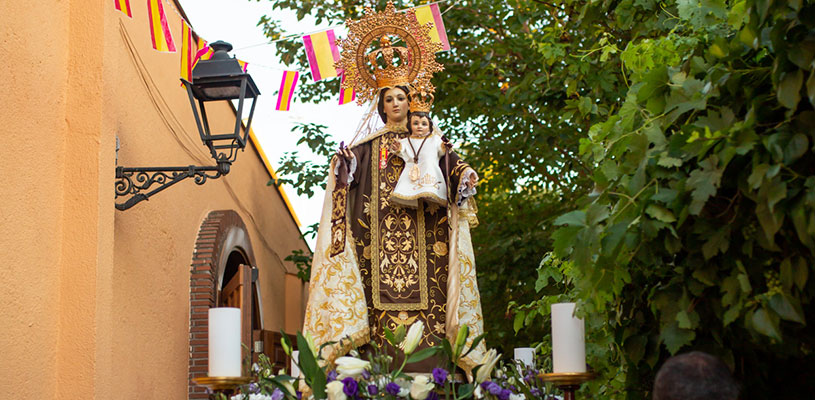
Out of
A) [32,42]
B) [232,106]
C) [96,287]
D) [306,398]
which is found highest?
[232,106]

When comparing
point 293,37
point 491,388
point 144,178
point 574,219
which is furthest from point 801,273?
point 293,37

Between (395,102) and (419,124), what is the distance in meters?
0.19

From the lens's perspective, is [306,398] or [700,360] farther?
[306,398]

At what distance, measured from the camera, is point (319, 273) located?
15.1 feet

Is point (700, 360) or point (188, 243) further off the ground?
point (188, 243)

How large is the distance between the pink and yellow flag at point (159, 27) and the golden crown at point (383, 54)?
0.97m

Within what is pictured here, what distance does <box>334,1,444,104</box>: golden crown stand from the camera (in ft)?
16.0

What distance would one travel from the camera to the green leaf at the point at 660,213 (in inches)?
82.4

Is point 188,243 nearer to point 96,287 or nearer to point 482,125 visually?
point 96,287

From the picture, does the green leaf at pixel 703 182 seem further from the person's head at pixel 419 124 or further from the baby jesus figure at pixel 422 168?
the person's head at pixel 419 124

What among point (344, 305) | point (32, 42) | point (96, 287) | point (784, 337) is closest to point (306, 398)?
point (344, 305)

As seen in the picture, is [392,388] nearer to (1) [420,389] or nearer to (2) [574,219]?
(1) [420,389]

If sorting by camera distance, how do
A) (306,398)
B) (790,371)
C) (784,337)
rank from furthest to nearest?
(306,398) → (790,371) → (784,337)

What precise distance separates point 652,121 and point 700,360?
785mm
